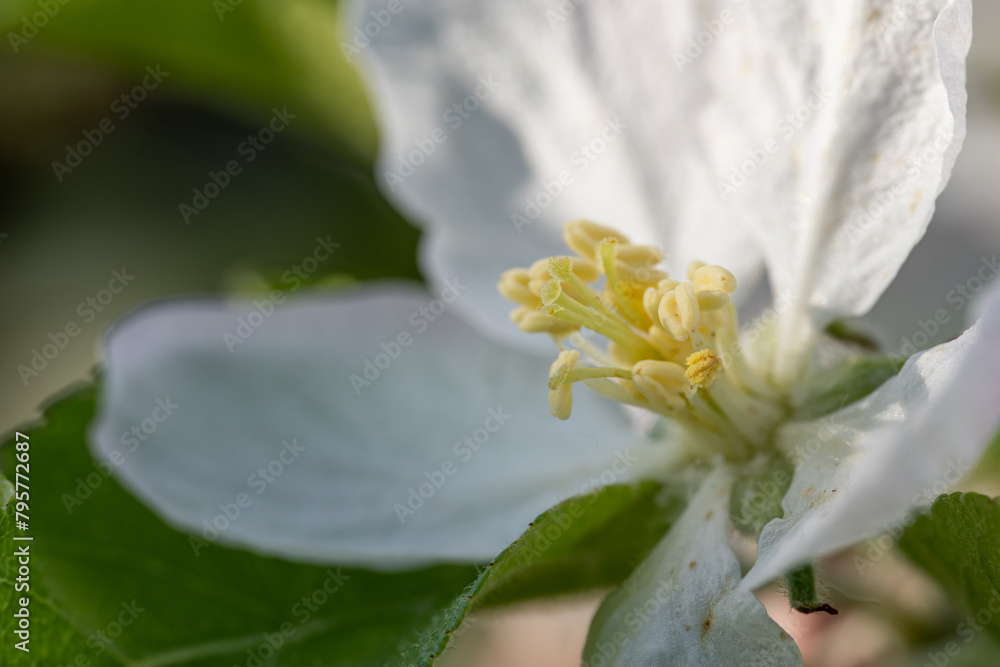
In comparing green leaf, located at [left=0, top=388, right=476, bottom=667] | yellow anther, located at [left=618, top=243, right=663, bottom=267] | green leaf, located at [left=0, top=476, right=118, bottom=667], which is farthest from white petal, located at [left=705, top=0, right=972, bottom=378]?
green leaf, located at [left=0, top=476, right=118, bottom=667]

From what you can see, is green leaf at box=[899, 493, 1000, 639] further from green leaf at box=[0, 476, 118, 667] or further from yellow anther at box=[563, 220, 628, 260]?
green leaf at box=[0, 476, 118, 667]

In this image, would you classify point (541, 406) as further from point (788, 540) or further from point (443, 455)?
point (788, 540)

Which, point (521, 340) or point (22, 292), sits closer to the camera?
point (521, 340)

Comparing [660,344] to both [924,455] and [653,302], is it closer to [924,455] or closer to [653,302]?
[653,302]

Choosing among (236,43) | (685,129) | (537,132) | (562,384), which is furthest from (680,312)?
(236,43)

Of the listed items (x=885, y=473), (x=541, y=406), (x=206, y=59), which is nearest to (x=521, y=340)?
(x=541, y=406)

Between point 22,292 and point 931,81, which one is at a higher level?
point 931,81
